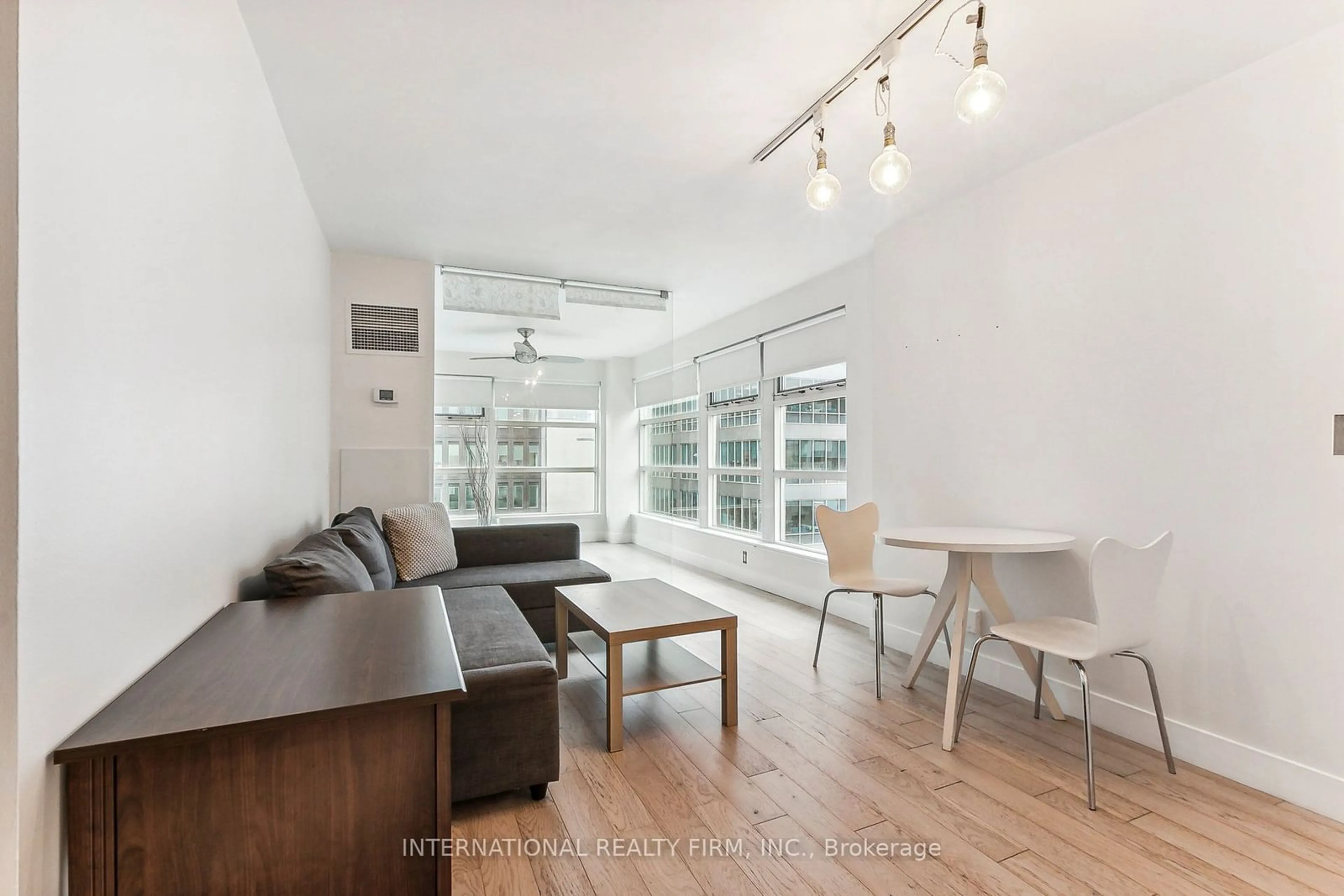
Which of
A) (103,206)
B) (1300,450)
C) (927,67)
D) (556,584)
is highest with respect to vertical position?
(927,67)

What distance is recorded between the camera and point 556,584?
3.62 meters

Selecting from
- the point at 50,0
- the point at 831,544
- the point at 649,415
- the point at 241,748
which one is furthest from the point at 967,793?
the point at 649,415

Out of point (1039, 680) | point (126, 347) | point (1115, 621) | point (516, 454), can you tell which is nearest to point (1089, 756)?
point (1115, 621)

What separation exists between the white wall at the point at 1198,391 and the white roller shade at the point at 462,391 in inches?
129

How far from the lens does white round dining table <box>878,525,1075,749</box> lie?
8.13ft

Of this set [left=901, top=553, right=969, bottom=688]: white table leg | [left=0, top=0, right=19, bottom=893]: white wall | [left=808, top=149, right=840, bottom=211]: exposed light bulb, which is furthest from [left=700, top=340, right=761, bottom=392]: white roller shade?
[left=0, top=0, right=19, bottom=893]: white wall

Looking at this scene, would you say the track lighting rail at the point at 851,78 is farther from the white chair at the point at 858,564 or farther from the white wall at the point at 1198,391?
the white chair at the point at 858,564

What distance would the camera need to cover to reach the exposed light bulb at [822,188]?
2139 millimetres

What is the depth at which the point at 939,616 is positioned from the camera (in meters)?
2.93

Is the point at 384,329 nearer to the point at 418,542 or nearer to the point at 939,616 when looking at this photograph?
the point at 418,542

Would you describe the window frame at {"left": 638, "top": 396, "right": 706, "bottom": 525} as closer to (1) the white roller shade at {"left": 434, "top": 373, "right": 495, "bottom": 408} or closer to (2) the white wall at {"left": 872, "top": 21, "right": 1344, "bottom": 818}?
(1) the white roller shade at {"left": 434, "top": 373, "right": 495, "bottom": 408}

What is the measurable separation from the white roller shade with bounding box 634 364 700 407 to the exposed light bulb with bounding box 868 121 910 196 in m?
3.64

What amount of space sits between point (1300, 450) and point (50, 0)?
10.9ft

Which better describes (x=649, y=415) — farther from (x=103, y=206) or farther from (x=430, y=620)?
(x=103, y=206)
